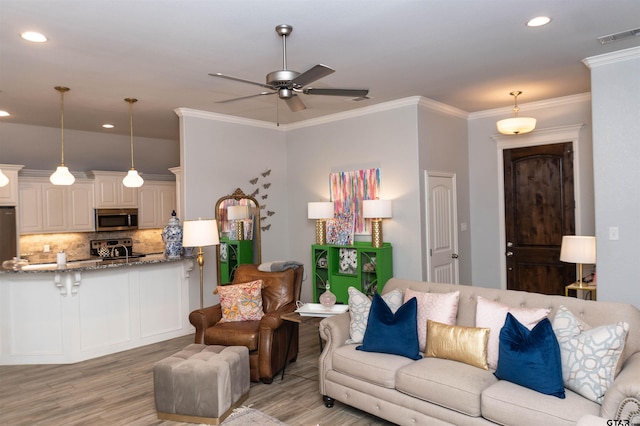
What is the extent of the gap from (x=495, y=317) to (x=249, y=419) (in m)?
1.85

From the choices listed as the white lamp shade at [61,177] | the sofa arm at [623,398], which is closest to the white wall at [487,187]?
the sofa arm at [623,398]

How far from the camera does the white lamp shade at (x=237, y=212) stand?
6129 mm

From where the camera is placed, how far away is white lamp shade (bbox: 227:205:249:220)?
6.13m

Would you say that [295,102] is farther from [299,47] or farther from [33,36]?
[33,36]

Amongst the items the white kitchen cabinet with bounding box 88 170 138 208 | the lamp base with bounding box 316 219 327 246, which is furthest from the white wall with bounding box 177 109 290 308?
the white kitchen cabinet with bounding box 88 170 138 208

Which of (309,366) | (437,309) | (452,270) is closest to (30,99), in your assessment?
(309,366)

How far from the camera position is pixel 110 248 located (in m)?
7.54

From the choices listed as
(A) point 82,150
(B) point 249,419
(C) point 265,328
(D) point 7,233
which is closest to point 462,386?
Result: (B) point 249,419

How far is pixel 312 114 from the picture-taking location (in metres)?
6.08

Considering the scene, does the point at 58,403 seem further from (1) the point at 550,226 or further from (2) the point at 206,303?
(1) the point at 550,226

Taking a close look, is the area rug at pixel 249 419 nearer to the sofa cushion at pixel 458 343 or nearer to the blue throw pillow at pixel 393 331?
the blue throw pillow at pixel 393 331

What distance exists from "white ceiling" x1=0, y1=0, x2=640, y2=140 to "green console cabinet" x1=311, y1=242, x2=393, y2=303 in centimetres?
182

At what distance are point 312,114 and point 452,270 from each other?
9.06 feet

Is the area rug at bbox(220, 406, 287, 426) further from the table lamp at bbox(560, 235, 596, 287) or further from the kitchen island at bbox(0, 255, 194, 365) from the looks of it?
the table lamp at bbox(560, 235, 596, 287)
